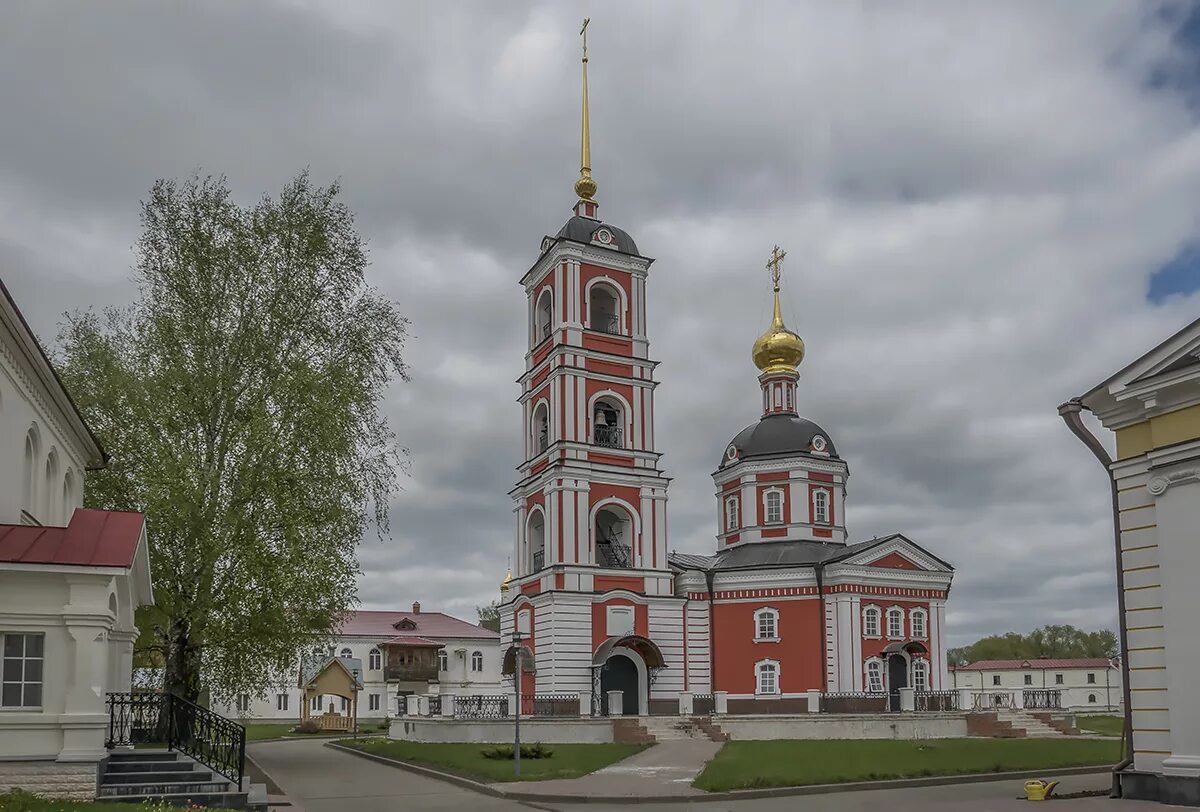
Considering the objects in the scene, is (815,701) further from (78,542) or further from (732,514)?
(78,542)

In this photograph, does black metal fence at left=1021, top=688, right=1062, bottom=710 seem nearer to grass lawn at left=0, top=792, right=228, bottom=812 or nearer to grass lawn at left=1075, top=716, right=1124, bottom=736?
grass lawn at left=1075, top=716, right=1124, bottom=736

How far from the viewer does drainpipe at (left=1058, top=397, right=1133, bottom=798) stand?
16453 mm

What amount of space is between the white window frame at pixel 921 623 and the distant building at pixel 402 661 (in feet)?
93.1

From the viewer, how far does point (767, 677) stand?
1660 inches

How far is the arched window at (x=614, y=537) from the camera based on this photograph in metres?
41.1

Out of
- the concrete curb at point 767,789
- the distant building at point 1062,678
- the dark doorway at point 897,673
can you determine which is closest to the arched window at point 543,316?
the dark doorway at point 897,673

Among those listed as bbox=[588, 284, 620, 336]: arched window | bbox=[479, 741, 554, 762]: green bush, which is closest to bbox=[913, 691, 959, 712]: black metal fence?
bbox=[588, 284, 620, 336]: arched window

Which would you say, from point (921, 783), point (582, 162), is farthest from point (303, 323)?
point (582, 162)

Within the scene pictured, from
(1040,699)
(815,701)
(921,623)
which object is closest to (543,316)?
(815,701)

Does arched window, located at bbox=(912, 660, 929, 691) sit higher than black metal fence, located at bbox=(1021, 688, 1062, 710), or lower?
higher

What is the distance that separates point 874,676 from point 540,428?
15.2m

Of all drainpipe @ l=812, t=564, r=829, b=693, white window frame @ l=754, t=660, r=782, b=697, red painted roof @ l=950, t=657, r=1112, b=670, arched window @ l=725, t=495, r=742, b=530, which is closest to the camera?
drainpipe @ l=812, t=564, r=829, b=693

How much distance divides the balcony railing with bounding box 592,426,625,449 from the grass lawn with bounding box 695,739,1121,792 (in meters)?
12.4

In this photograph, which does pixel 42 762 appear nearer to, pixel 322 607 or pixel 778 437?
pixel 322 607
